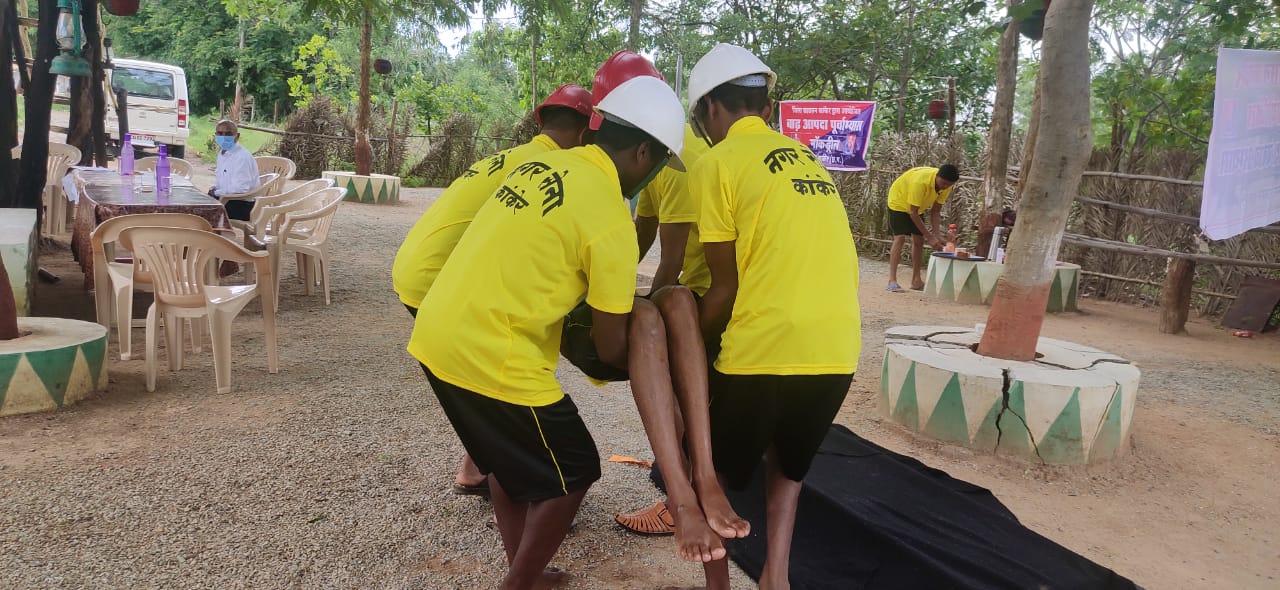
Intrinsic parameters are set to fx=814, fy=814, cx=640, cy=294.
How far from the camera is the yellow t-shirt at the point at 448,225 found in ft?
8.83

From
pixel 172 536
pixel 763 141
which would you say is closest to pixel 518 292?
pixel 763 141

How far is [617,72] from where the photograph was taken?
2600 millimetres

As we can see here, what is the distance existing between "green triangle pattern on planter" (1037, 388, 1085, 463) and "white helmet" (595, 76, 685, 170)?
2.73 m

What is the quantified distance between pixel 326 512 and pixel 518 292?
1588 millimetres

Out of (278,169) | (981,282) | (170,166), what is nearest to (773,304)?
(981,282)

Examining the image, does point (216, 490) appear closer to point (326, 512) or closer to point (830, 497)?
Result: point (326, 512)

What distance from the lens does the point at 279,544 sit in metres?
2.71

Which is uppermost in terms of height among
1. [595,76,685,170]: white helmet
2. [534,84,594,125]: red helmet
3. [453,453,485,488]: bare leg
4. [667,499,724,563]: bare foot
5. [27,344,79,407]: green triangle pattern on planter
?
[534,84,594,125]: red helmet

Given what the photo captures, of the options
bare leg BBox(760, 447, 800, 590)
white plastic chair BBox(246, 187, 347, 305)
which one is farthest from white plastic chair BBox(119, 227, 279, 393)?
bare leg BBox(760, 447, 800, 590)

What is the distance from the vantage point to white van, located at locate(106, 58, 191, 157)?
15656 mm

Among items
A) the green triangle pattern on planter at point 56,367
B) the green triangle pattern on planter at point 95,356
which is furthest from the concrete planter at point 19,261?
the green triangle pattern on planter at point 56,367

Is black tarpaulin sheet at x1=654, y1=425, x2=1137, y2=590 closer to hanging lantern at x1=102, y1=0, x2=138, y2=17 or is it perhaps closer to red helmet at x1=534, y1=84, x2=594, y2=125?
red helmet at x1=534, y1=84, x2=594, y2=125

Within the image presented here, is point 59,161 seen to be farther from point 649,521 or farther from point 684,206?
point 684,206

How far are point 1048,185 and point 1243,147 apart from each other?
1893 millimetres
